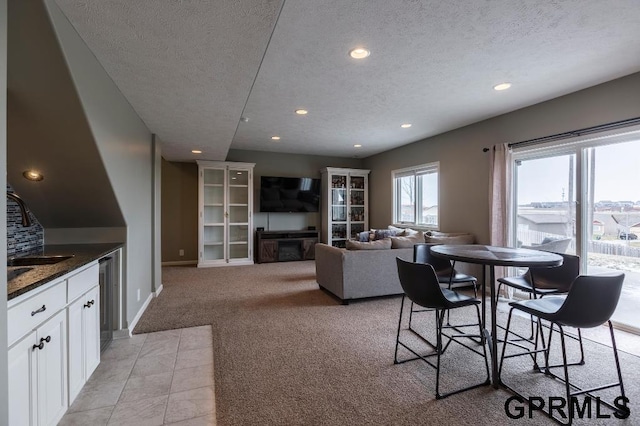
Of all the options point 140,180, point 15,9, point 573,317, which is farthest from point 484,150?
point 15,9

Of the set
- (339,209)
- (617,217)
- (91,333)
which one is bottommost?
(91,333)

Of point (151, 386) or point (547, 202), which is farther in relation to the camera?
point (547, 202)

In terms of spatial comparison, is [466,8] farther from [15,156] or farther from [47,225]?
[47,225]

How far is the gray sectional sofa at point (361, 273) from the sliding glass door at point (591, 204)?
1.70 m

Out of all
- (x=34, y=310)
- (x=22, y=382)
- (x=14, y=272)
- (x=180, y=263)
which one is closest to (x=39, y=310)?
(x=34, y=310)

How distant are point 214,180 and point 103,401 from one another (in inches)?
192

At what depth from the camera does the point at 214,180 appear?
6.35 m

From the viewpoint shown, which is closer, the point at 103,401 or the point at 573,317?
the point at 573,317

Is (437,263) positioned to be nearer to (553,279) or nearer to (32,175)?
(553,279)

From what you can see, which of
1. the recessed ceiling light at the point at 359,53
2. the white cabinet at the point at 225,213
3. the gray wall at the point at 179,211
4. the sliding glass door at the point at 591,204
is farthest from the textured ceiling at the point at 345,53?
the gray wall at the point at 179,211

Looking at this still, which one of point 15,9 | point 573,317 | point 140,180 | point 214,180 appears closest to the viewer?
point 15,9

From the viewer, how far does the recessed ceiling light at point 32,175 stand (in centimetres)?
229

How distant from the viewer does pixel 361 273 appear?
379 cm

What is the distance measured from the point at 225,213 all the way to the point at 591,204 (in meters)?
5.79
